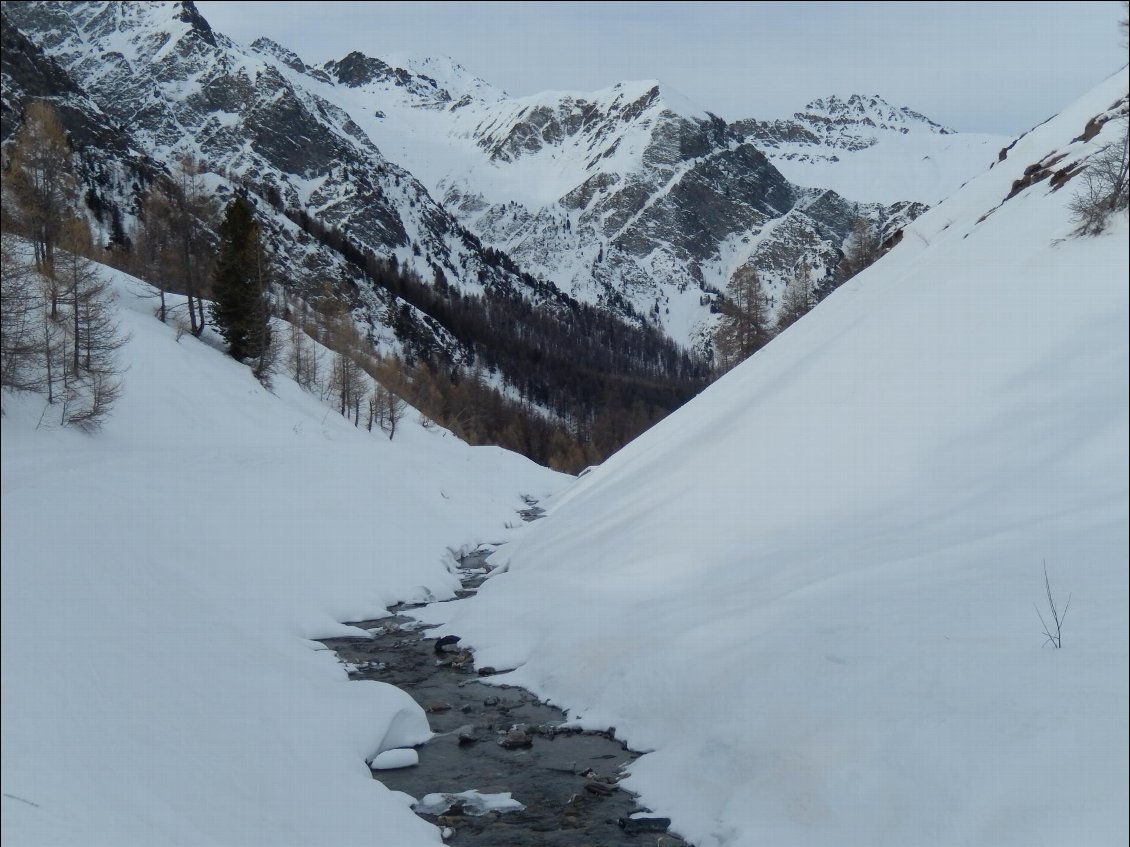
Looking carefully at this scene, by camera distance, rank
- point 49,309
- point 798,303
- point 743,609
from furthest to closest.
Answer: point 798,303 → point 49,309 → point 743,609

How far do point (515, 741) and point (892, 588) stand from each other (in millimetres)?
6341

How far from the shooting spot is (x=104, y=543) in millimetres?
15375

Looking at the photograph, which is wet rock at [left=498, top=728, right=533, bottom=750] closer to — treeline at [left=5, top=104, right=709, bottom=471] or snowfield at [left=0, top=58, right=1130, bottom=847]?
snowfield at [left=0, top=58, right=1130, bottom=847]

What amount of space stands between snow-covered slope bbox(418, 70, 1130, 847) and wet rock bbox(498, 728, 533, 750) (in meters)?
1.12

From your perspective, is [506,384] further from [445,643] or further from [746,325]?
[445,643]

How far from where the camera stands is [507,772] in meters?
12.3

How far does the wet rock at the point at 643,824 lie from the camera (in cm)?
1032

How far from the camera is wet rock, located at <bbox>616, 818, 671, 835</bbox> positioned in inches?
406

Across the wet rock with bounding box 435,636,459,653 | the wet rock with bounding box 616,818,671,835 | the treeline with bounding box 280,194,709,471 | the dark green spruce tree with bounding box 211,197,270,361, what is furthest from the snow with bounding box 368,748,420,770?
the treeline with bounding box 280,194,709,471

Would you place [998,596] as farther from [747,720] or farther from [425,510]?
→ [425,510]

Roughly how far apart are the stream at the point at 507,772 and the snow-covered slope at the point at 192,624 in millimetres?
691

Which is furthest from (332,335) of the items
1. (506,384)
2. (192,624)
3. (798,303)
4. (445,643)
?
(506,384)

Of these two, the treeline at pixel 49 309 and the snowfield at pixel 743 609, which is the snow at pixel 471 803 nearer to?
the snowfield at pixel 743 609

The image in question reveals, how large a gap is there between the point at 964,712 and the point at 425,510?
2730cm
